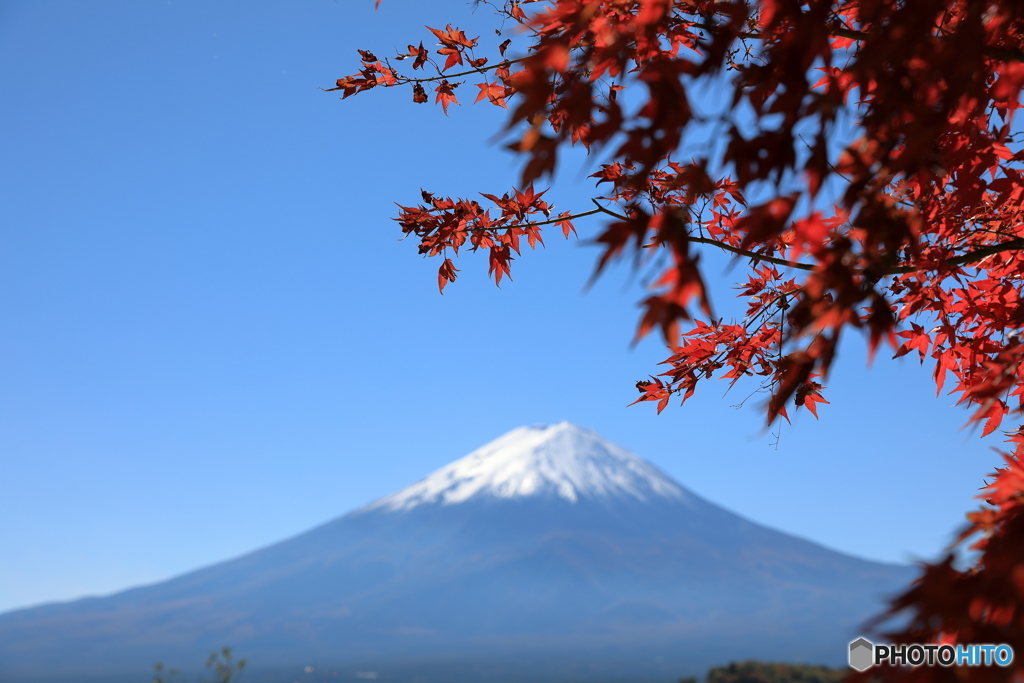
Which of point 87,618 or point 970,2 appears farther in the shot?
point 87,618

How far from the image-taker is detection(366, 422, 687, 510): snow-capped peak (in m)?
171

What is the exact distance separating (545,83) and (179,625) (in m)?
170

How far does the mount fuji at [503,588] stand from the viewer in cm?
13588

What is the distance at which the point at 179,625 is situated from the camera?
478ft

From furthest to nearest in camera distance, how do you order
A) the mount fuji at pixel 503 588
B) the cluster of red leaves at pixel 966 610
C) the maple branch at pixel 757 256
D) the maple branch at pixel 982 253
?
the mount fuji at pixel 503 588 → the maple branch at pixel 982 253 → the maple branch at pixel 757 256 → the cluster of red leaves at pixel 966 610

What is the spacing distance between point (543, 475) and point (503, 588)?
96.6 ft

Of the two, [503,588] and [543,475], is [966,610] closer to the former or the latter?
[503,588]

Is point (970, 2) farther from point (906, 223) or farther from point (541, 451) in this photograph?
point (541, 451)

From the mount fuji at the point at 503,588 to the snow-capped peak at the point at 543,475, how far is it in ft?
1.35

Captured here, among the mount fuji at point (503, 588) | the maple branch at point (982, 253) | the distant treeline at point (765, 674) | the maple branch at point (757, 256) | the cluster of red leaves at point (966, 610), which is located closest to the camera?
the cluster of red leaves at point (966, 610)

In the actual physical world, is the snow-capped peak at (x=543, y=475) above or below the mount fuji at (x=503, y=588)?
above

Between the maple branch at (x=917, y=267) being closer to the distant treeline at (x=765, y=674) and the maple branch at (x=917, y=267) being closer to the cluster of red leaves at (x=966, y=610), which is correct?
the cluster of red leaves at (x=966, y=610)

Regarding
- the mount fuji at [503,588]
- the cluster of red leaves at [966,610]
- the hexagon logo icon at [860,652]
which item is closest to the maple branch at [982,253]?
the cluster of red leaves at [966,610]

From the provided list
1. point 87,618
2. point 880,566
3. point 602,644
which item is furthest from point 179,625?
point 880,566
